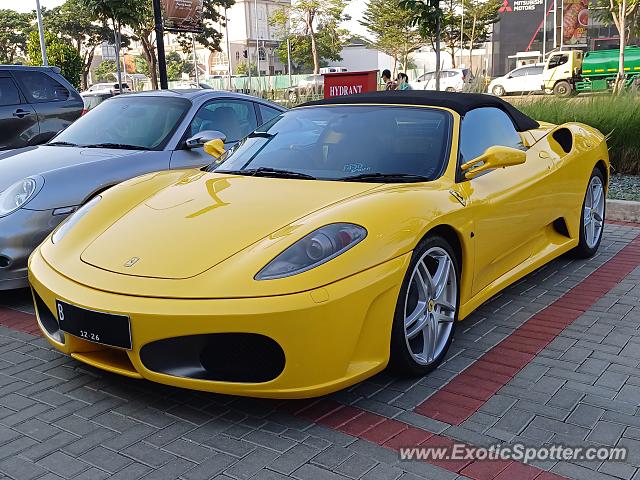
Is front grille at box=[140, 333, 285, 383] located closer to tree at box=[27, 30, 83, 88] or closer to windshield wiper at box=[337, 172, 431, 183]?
windshield wiper at box=[337, 172, 431, 183]

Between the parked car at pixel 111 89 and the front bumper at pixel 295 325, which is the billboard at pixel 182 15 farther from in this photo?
the parked car at pixel 111 89

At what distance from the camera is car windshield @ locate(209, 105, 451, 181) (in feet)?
11.6

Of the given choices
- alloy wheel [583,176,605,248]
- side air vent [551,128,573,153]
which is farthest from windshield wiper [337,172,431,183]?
alloy wheel [583,176,605,248]

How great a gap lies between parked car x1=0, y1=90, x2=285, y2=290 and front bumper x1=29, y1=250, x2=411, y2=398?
5.46ft

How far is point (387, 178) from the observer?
135 inches

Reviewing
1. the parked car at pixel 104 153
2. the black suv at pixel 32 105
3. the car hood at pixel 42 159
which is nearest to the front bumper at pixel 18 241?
the parked car at pixel 104 153

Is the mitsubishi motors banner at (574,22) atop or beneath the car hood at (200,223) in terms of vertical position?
atop

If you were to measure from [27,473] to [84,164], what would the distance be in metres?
2.82

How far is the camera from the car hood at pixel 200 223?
2.83 meters

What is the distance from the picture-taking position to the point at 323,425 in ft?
9.02

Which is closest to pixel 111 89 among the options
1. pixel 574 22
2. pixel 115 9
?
pixel 115 9

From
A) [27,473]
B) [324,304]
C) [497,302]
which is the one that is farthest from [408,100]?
[27,473]

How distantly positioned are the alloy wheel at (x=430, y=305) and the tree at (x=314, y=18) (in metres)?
56.2

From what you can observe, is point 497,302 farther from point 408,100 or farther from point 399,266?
point 399,266
